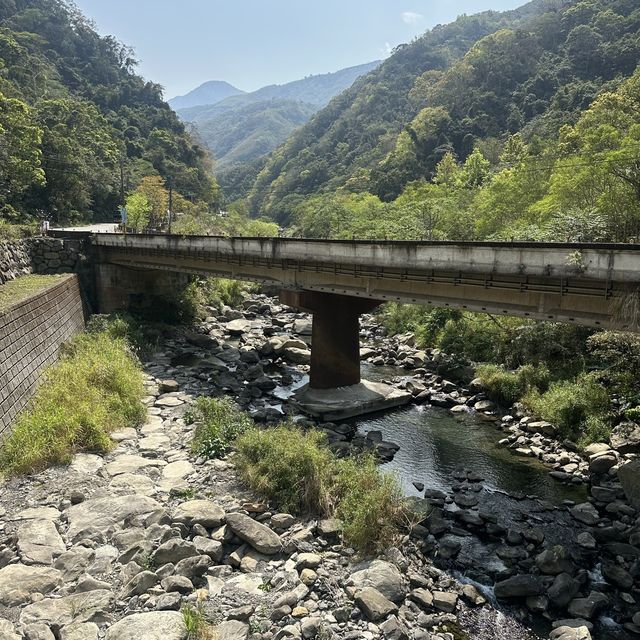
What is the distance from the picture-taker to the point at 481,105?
9925 cm

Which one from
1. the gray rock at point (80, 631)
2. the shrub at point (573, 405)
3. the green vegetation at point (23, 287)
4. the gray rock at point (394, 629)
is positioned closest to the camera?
the gray rock at point (80, 631)

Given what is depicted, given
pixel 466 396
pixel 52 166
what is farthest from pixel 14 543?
pixel 52 166

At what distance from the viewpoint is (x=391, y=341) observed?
105 feet

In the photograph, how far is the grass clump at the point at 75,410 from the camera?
1268 cm

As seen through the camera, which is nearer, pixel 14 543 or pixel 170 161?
pixel 14 543

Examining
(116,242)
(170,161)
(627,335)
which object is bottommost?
(627,335)

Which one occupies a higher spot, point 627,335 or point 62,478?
point 627,335

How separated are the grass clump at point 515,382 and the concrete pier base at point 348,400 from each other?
371 cm

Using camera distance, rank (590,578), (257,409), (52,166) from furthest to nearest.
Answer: (52,166), (257,409), (590,578)

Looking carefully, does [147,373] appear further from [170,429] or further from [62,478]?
[62,478]

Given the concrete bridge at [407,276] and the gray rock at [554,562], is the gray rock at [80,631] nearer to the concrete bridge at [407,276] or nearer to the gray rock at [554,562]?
the gray rock at [554,562]

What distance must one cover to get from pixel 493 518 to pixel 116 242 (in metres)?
27.5

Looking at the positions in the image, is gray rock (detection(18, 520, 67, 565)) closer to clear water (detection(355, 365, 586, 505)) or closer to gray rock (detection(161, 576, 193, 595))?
gray rock (detection(161, 576, 193, 595))

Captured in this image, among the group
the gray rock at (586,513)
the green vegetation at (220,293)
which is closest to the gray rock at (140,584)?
the gray rock at (586,513)
